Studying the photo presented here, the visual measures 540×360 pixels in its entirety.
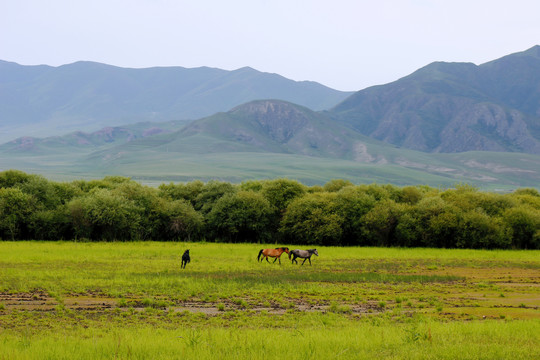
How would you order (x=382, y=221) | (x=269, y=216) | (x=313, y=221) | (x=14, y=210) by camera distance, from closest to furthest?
(x=14, y=210) → (x=382, y=221) → (x=313, y=221) → (x=269, y=216)

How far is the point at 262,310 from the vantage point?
76.5 ft

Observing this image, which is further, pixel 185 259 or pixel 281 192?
pixel 281 192

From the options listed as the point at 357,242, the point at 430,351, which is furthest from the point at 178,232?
the point at 430,351

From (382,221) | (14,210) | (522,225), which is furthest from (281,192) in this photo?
(14,210)

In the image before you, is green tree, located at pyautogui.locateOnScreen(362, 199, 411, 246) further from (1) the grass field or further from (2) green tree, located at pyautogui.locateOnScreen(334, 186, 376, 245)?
(1) the grass field

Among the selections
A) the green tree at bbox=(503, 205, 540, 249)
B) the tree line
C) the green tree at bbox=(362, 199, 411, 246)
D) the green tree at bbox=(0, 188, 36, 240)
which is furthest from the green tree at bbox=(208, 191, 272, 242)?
the green tree at bbox=(503, 205, 540, 249)

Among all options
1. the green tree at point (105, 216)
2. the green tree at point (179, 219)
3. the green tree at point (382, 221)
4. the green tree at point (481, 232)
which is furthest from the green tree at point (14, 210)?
the green tree at point (481, 232)

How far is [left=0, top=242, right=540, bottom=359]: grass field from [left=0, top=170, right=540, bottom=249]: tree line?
25.6 m

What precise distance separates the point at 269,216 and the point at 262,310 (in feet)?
194

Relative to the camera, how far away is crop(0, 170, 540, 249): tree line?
7181 cm

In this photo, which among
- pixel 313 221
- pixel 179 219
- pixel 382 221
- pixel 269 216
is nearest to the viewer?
pixel 382 221

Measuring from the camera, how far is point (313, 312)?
23.0 metres

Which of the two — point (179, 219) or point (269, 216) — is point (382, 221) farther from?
point (179, 219)

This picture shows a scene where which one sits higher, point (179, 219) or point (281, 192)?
point (281, 192)
